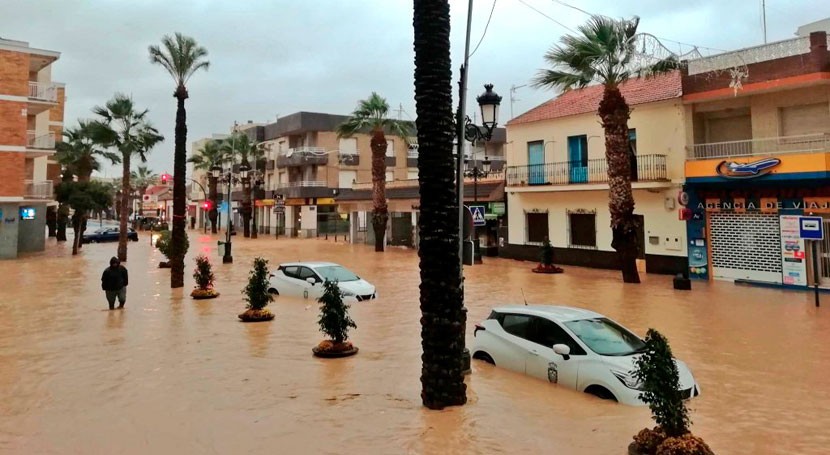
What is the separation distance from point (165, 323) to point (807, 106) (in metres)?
22.3

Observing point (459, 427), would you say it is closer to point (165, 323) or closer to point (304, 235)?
point (165, 323)

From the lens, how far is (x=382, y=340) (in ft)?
37.0

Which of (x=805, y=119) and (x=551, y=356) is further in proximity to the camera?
(x=805, y=119)

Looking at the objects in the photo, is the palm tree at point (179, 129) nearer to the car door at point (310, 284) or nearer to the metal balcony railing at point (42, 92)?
the car door at point (310, 284)

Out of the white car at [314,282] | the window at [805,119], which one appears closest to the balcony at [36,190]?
the white car at [314,282]

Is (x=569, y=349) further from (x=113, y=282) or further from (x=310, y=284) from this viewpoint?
(x=113, y=282)

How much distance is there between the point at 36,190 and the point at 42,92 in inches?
252

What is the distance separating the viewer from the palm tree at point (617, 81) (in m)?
20.0

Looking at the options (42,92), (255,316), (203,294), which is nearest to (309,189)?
(42,92)

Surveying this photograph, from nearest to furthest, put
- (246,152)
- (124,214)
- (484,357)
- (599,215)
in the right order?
1. (484,357)
2. (599,215)
3. (124,214)
4. (246,152)

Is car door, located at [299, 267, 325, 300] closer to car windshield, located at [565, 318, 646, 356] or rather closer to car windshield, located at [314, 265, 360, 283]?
car windshield, located at [314, 265, 360, 283]

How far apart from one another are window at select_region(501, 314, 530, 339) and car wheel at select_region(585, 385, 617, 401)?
1389 millimetres

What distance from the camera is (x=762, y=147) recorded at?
65.2ft

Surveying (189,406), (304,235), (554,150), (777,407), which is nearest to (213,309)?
(189,406)
